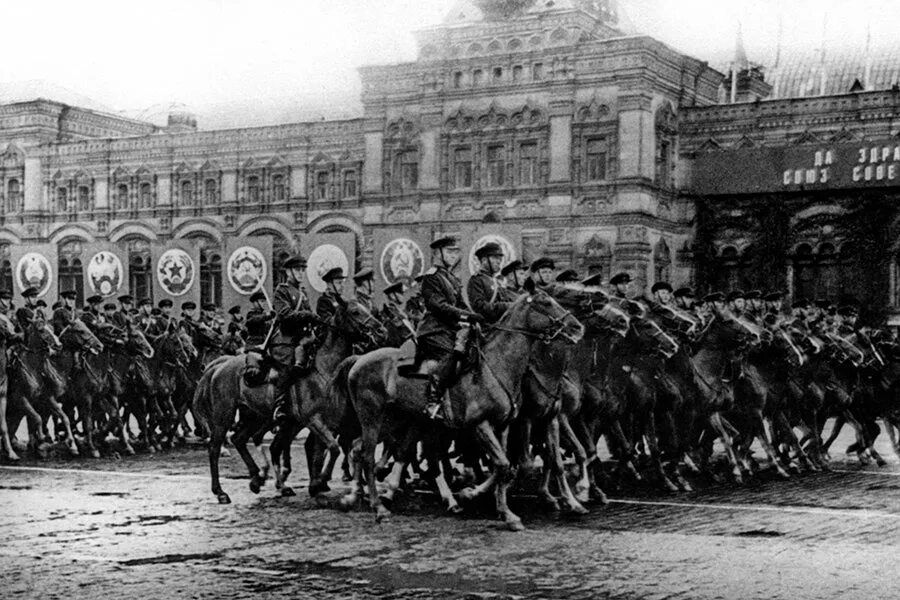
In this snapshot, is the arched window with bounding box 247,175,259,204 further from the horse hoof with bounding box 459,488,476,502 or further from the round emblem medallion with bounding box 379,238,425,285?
the horse hoof with bounding box 459,488,476,502

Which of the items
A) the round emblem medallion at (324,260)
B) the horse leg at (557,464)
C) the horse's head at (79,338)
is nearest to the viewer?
the horse leg at (557,464)

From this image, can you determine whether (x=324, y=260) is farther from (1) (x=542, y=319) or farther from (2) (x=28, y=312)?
(1) (x=542, y=319)

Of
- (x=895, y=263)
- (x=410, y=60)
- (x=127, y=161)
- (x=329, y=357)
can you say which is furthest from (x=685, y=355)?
(x=127, y=161)

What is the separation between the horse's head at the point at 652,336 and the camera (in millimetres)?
12406

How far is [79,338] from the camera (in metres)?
16.2

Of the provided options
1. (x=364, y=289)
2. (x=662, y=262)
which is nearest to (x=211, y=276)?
(x=662, y=262)

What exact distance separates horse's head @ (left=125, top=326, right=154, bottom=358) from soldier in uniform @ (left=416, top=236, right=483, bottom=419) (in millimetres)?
7569

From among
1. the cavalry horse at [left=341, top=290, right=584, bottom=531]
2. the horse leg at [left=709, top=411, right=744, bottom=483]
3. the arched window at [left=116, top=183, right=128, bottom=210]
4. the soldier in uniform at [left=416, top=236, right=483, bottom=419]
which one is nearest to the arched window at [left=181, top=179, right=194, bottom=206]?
the arched window at [left=116, top=183, right=128, bottom=210]

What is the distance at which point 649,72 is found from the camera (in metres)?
34.3

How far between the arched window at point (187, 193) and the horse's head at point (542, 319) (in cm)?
3344

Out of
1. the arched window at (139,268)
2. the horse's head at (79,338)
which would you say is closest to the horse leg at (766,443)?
the horse's head at (79,338)

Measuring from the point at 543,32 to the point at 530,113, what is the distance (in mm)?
2234

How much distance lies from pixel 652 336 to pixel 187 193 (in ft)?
106

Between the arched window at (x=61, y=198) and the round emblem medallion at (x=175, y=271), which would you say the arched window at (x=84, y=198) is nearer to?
the arched window at (x=61, y=198)
